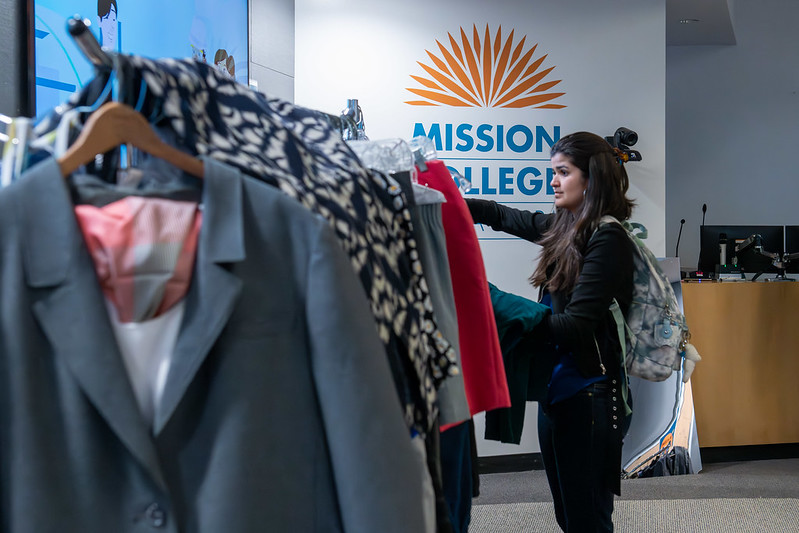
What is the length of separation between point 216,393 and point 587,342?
5.17 ft

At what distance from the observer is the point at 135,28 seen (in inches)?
89.5

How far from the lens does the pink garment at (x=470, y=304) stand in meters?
1.69

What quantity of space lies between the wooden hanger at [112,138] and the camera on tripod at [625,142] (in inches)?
153

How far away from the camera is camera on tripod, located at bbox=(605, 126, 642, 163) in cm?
446

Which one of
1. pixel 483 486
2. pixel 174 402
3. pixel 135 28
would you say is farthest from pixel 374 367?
pixel 483 486

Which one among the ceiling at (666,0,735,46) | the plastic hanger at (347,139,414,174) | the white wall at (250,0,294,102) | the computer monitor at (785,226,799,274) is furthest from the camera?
the ceiling at (666,0,735,46)

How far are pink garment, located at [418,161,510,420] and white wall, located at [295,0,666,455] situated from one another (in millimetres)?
2707

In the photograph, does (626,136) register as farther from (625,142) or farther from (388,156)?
(388,156)

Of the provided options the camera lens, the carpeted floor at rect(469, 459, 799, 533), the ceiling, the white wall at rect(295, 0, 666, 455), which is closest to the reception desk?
the carpeted floor at rect(469, 459, 799, 533)

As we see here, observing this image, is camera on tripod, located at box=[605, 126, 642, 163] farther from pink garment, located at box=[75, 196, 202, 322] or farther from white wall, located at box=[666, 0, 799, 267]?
pink garment, located at box=[75, 196, 202, 322]

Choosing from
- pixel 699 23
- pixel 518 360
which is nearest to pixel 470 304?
pixel 518 360

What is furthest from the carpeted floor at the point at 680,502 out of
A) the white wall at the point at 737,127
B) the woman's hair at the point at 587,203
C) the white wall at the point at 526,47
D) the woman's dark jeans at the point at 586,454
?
the white wall at the point at 737,127

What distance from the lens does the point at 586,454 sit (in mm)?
2244

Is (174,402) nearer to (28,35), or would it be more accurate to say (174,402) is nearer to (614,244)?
(28,35)
